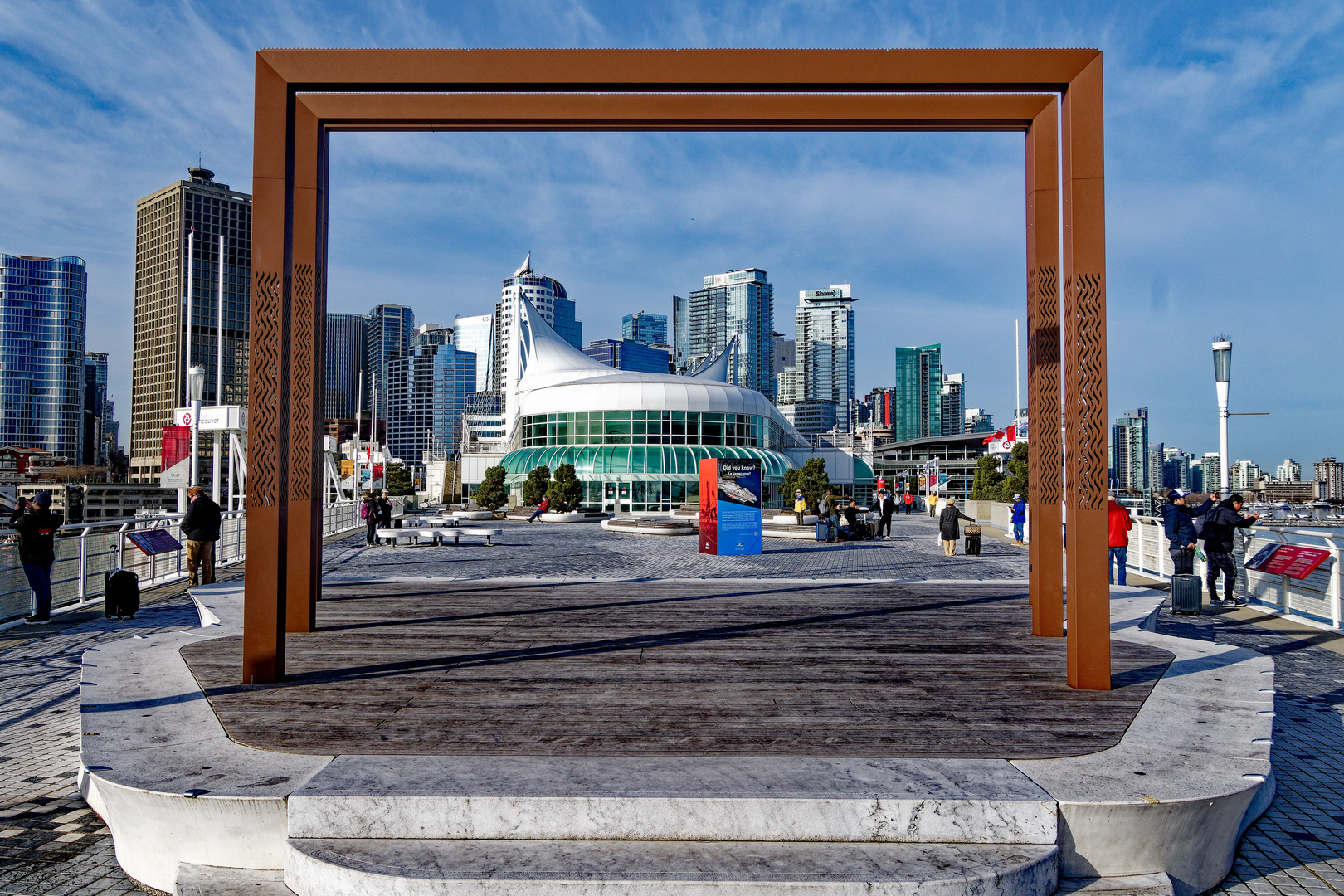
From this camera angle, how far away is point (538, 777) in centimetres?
383

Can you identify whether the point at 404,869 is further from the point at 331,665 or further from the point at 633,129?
the point at 633,129

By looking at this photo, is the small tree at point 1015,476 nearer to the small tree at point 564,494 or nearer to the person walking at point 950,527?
the person walking at point 950,527

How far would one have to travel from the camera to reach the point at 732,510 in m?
20.0

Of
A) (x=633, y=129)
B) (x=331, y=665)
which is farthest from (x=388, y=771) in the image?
(x=633, y=129)

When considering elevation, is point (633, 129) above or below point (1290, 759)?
above

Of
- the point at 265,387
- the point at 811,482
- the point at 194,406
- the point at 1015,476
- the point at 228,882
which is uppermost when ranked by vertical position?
the point at 194,406

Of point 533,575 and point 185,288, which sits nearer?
point 533,575

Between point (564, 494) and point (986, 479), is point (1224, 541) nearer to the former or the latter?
point (986, 479)

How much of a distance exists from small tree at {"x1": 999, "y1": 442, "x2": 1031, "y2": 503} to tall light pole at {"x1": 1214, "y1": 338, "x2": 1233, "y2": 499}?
17148 millimetres

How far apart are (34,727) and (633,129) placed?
630cm

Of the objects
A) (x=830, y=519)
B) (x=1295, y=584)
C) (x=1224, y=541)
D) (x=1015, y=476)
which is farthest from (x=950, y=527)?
(x=1015, y=476)

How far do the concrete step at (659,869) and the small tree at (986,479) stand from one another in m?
39.3

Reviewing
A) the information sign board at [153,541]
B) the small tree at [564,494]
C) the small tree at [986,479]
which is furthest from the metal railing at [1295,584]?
the small tree at [564,494]

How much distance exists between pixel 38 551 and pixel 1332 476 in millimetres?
238655
